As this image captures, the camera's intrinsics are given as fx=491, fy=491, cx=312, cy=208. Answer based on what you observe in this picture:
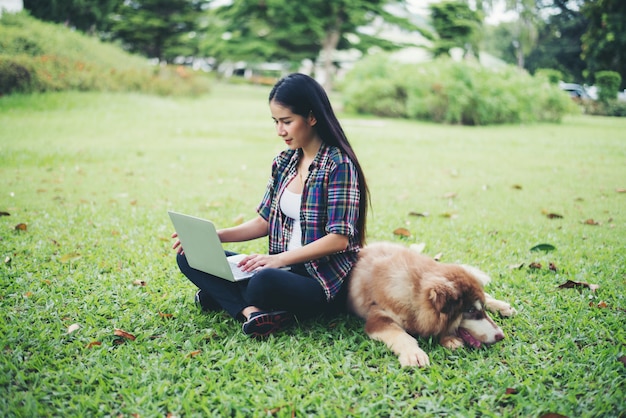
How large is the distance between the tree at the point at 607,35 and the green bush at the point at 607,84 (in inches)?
7.4

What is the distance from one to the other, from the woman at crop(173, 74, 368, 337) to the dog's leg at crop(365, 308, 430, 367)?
0.88 feet

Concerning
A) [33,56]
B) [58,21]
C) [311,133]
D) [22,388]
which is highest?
[58,21]

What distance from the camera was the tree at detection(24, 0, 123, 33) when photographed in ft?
64.8

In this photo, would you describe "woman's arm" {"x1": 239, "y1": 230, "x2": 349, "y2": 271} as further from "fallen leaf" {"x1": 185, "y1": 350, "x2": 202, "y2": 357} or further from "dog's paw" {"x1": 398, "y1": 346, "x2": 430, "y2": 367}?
"dog's paw" {"x1": 398, "y1": 346, "x2": 430, "y2": 367}

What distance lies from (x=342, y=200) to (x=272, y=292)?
2.06 feet

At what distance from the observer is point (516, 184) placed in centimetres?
715

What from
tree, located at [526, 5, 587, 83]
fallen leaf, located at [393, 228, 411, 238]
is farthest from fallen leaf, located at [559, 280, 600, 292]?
tree, located at [526, 5, 587, 83]

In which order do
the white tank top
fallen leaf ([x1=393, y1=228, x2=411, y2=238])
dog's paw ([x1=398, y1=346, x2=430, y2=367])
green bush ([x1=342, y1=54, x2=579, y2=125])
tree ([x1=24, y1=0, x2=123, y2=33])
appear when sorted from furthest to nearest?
tree ([x1=24, y1=0, x2=123, y2=33]), green bush ([x1=342, y1=54, x2=579, y2=125]), fallen leaf ([x1=393, y1=228, x2=411, y2=238]), the white tank top, dog's paw ([x1=398, y1=346, x2=430, y2=367])

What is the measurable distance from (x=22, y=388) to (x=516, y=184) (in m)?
6.62

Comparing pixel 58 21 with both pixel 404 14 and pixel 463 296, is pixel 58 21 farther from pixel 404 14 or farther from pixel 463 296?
pixel 463 296

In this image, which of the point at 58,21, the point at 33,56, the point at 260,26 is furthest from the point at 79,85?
the point at 260,26

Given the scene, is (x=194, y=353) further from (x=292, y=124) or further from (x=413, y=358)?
(x=292, y=124)

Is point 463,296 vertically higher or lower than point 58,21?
lower

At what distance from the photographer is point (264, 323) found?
273 cm
